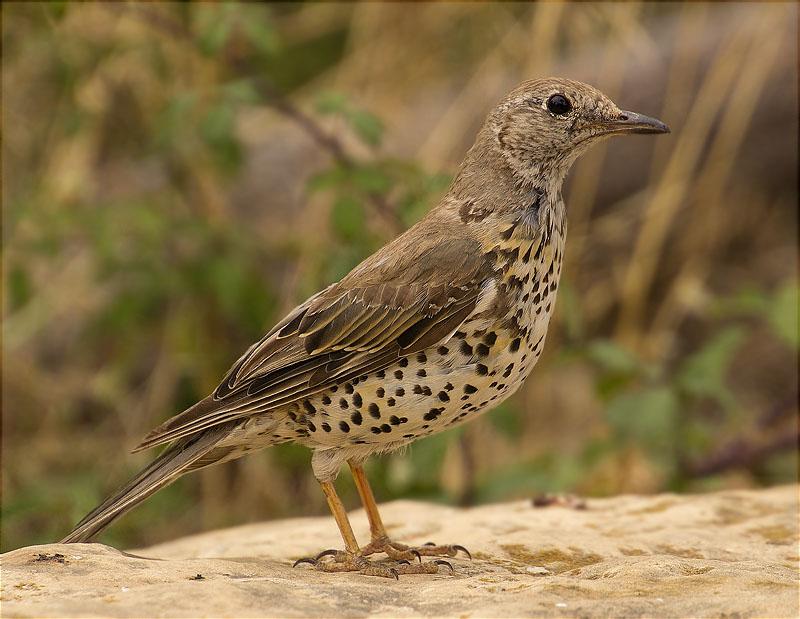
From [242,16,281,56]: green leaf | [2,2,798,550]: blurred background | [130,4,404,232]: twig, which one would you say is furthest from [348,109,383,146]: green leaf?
[2,2,798,550]: blurred background

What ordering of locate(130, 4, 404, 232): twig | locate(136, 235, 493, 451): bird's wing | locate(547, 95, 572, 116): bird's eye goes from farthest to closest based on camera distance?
locate(130, 4, 404, 232): twig → locate(547, 95, 572, 116): bird's eye → locate(136, 235, 493, 451): bird's wing

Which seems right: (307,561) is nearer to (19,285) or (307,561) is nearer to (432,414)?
(432,414)

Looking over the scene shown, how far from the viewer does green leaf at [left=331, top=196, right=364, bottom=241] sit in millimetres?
6172

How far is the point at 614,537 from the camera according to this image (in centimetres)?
504

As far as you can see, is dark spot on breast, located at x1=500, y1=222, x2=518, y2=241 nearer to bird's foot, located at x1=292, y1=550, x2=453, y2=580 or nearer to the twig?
bird's foot, located at x1=292, y1=550, x2=453, y2=580

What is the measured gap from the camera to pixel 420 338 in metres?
4.45

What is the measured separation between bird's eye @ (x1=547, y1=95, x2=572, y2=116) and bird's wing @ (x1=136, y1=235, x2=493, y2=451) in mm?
771

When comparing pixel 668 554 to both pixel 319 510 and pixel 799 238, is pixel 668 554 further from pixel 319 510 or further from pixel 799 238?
pixel 799 238

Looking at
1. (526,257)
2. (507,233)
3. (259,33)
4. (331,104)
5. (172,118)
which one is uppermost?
(259,33)

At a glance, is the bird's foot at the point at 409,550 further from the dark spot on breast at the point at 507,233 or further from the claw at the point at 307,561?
the dark spot on breast at the point at 507,233

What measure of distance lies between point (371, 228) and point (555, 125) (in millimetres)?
3480

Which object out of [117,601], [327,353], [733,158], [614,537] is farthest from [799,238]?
[117,601]

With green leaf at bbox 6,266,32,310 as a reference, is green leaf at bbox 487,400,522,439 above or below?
below

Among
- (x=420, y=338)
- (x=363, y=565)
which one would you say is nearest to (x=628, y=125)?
(x=420, y=338)
